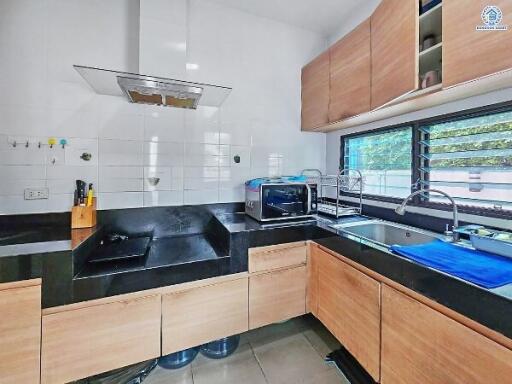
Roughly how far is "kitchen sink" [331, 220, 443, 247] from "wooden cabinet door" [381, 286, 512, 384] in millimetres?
504

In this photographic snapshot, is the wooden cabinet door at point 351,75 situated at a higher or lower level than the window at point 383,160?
higher

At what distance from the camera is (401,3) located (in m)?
1.21

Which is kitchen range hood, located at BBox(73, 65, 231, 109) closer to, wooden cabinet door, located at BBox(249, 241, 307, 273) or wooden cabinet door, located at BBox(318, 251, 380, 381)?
wooden cabinet door, located at BBox(249, 241, 307, 273)

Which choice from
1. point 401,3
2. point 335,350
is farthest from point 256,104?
point 335,350

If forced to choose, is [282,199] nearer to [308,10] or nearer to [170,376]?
[170,376]

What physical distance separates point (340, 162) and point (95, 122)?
2.08 metres

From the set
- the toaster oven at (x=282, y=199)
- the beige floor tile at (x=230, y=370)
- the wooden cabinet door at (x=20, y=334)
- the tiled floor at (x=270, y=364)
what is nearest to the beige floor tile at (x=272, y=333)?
the tiled floor at (x=270, y=364)

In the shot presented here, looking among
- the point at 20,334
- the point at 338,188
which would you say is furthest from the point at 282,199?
the point at 20,334

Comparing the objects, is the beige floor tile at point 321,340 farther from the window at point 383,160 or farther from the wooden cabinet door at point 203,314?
the window at point 383,160

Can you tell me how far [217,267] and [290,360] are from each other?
831 millimetres

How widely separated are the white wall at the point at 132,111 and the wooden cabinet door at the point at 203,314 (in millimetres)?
780

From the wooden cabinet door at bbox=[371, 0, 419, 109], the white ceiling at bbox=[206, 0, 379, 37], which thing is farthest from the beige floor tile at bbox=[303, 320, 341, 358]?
the white ceiling at bbox=[206, 0, 379, 37]

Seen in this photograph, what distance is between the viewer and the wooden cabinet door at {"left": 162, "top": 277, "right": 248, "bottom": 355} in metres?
1.28

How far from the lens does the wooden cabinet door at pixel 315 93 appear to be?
1960 millimetres
